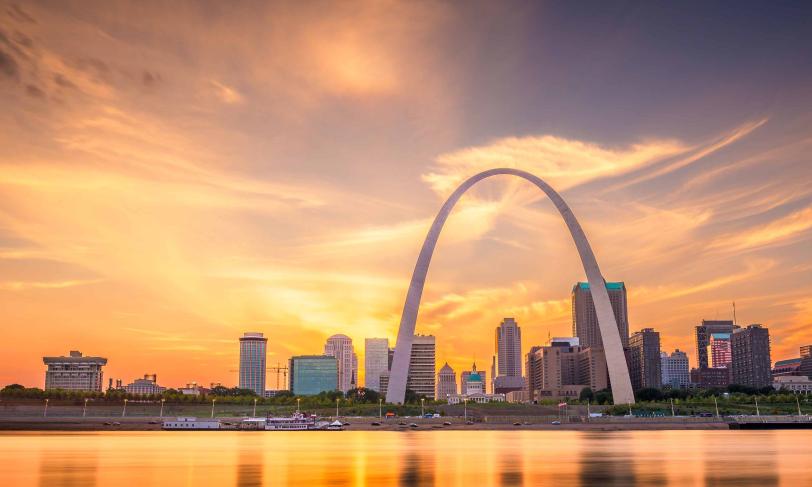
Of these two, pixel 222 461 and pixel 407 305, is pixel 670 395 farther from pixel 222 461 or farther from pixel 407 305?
pixel 222 461

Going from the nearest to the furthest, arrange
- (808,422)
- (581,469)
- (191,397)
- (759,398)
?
1. (581,469)
2. (808,422)
3. (759,398)
4. (191,397)

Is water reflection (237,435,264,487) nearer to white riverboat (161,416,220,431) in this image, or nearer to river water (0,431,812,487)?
river water (0,431,812,487)

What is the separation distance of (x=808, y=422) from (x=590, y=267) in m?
31.0

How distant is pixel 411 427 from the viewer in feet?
323

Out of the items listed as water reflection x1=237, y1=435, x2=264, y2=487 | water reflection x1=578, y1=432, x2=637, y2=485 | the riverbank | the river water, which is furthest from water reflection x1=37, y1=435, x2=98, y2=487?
the riverbank

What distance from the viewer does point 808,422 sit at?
3780 inches

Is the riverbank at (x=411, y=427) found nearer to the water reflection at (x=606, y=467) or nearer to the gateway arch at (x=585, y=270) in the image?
the gateway arch at (x=585, y=270)

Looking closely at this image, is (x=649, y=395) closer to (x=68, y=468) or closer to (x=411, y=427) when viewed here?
(x=411, y=427)

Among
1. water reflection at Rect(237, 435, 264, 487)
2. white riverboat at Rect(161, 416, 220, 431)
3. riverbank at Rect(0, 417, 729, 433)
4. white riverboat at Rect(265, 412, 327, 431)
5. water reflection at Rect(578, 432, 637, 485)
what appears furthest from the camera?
white riverboat at Rect(161, 416, 220, 431)

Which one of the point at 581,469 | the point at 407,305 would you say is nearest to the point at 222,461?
the point at 581,469

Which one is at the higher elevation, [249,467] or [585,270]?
[585,270]

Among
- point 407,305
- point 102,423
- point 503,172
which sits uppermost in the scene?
point 503,172

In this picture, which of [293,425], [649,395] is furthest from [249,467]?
[649,395]

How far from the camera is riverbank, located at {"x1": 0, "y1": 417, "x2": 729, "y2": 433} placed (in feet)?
311
